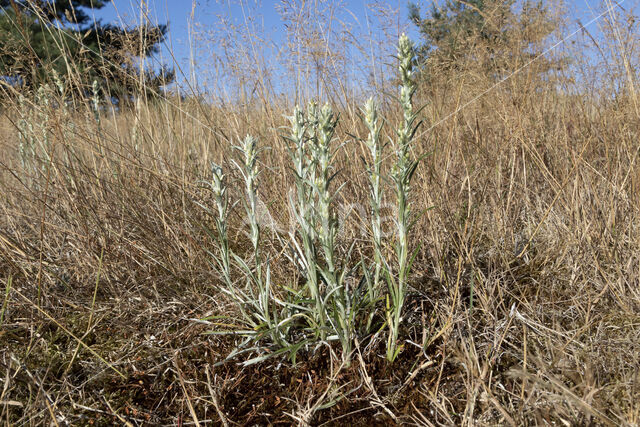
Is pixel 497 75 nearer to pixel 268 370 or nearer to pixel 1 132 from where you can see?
pixel 268 370

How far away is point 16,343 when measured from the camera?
5.00 feet

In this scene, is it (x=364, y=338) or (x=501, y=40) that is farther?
(x=501, y=40)

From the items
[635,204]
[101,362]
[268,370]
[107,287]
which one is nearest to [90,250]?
[107,287]

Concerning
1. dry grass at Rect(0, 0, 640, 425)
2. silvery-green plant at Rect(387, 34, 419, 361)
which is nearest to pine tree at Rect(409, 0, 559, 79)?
dry grass at Rect(0, 0, 640, 425)

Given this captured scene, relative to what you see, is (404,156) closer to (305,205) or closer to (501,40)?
(305,205)

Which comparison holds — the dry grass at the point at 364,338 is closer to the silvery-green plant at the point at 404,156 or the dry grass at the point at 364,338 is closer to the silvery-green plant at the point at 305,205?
the silvery-green plant at the point at 404,156

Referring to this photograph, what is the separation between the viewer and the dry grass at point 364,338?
45.1 inches

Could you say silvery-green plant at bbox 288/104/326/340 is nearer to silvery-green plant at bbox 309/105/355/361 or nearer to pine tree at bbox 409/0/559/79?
silvery-green plant at bbox 309/105/355/361

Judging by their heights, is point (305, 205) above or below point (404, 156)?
below

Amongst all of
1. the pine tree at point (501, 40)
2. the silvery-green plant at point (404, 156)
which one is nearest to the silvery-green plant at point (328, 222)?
the silvery-green plant at point (404, 156)

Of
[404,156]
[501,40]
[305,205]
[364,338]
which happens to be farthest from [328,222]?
[501,40]

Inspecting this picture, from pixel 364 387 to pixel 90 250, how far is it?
1.47 meters

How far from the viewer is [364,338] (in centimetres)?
131

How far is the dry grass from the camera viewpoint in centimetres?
114
